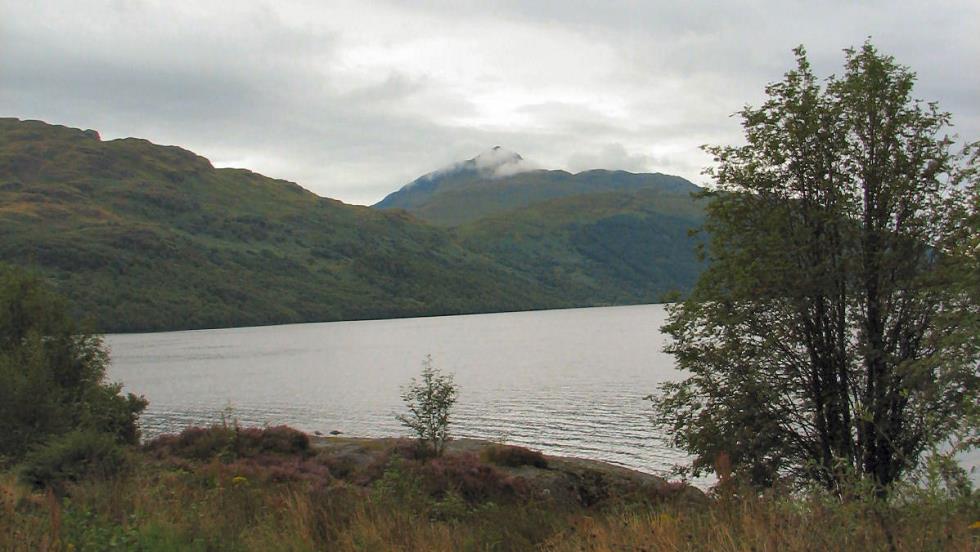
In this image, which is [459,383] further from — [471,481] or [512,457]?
[471,481]

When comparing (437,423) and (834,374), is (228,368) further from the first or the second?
(834,374)

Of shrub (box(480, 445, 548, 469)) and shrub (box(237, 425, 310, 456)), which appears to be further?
shrub (box(237, 425, 310, 456))

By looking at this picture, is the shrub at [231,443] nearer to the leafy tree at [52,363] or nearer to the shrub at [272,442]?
the shrub at [272,442]

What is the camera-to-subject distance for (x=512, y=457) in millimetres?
33750

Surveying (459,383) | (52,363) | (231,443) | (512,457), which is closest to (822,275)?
(512,457)

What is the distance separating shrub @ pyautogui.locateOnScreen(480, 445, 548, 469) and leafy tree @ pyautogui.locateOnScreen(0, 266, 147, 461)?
631 inches

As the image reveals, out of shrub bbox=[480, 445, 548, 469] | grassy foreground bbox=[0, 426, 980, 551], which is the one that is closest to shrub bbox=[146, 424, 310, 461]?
shrub bbox=[480, 445, 548, 469]

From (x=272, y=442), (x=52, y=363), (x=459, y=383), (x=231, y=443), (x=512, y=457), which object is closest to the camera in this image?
(x=512, y=457)

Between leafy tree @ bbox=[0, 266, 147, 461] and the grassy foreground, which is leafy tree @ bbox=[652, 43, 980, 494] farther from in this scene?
leafy tree @ bbox=[0, 266, 147, 461]

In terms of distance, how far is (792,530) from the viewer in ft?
19.9

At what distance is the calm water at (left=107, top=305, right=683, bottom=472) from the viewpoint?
2355 inches

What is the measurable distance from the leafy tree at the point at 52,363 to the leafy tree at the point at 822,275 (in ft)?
78.7

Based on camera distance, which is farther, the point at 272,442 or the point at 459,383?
the point at 459,383

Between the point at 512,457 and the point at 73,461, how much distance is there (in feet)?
67.8
